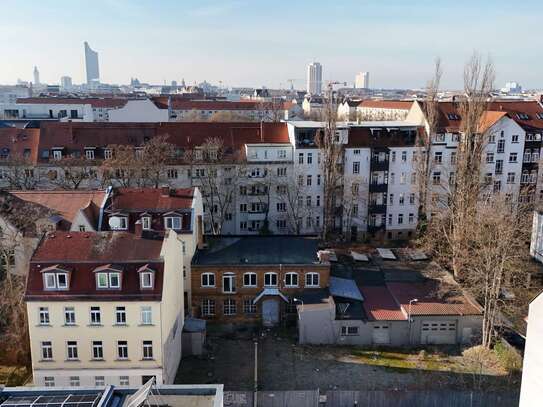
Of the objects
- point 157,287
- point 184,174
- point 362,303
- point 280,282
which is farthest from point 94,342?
point 184,174

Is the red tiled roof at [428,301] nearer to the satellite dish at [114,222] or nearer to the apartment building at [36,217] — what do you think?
the satellite dish at [114,222]

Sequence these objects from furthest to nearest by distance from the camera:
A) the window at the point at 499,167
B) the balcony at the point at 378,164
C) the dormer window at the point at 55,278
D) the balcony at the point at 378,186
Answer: the window at the point at 499,167, the balcony at the point at 378,186, the balcony at the point at 378,164, the dormer window at the point at 55,278

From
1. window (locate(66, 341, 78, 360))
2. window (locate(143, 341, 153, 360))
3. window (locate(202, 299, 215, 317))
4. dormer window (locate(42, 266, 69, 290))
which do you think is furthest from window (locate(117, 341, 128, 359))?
window (locate(202, 299, 215, 317))

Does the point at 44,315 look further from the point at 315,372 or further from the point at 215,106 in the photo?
the point at 215,106

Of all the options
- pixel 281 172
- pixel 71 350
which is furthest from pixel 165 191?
pixel 281 172

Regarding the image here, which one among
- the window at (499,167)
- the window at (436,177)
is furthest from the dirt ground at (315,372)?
the window at (499,167)

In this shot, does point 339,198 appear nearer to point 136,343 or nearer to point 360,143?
point 360,143

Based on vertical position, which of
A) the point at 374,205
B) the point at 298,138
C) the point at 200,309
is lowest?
the point at 200,309
